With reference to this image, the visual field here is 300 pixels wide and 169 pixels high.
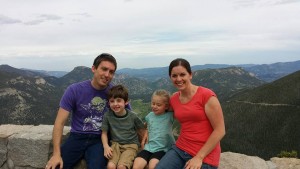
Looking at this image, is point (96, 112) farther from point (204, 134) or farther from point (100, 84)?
point (204, 134)

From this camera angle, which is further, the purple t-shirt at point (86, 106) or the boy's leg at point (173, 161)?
the purple t-shirt at point (86, 106)

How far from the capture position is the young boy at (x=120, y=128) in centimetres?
566

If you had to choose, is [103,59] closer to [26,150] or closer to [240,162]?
[26,150]

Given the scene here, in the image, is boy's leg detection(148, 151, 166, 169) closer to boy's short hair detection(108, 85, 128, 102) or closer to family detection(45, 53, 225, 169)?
family detection(45, 53, 225, 169)

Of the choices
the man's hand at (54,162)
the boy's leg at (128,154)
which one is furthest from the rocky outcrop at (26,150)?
the boy's leg at (128,154)

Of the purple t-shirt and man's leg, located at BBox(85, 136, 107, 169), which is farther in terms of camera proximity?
the purple t-shirt

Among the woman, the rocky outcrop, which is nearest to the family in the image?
the woman

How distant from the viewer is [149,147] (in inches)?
225

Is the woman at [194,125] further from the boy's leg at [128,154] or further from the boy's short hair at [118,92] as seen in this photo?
the boy's short hair at [118,92]

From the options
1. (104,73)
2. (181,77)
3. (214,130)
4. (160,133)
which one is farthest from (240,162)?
(104,73)

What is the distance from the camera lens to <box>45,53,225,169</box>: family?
5.09m

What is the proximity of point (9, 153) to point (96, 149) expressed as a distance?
1.95 metres

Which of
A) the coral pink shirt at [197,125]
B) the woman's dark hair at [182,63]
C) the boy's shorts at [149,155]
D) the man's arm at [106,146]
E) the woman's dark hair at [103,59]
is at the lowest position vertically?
the boy's shorts at [149,155]

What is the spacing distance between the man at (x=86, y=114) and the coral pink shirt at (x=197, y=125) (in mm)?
1462
